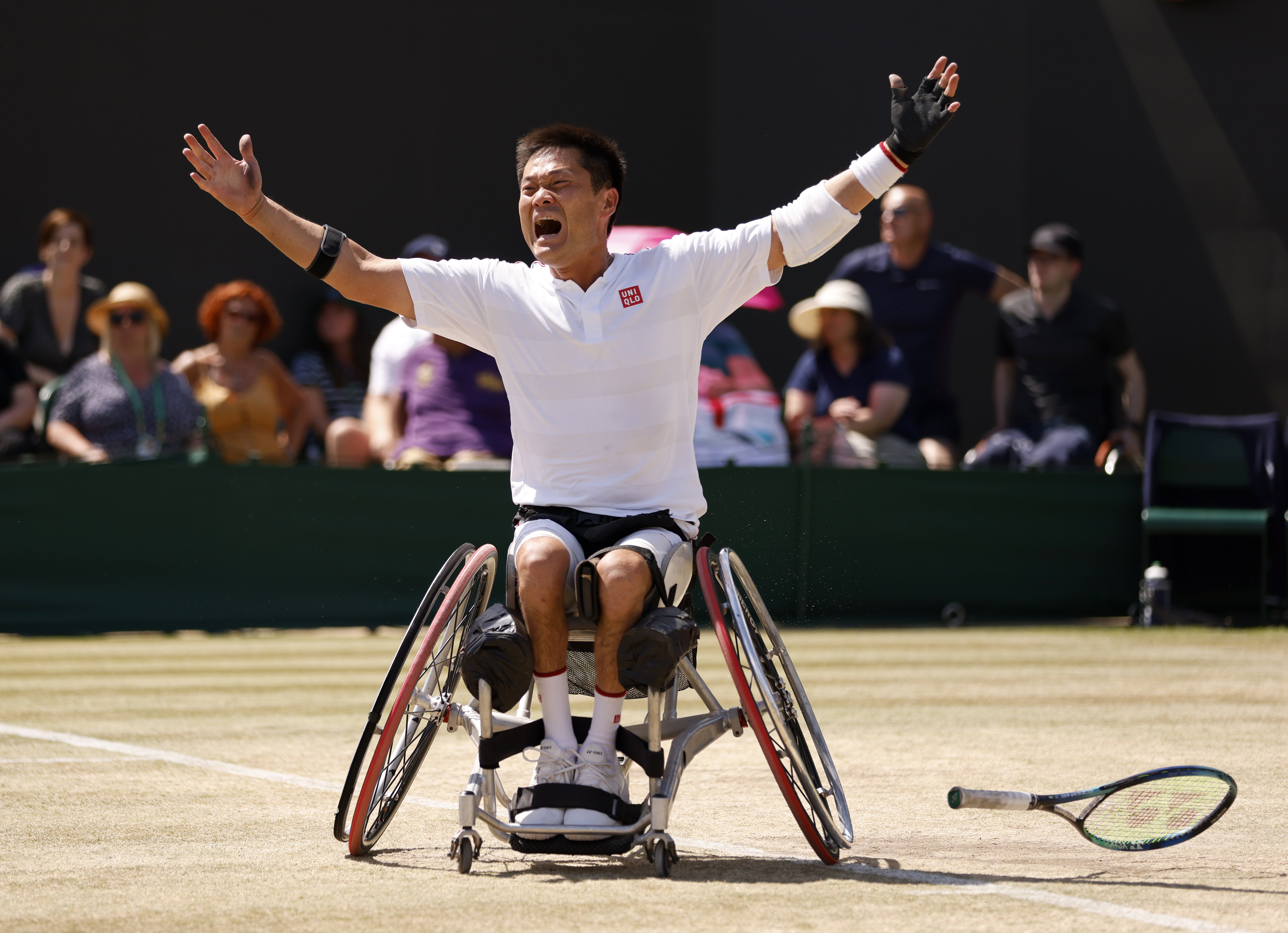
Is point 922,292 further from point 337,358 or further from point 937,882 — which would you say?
point 937,882

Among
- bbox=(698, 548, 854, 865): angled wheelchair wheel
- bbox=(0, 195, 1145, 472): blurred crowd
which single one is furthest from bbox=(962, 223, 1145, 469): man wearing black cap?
bbox=(698, 548, 854, 865): angled wheelchair wheel

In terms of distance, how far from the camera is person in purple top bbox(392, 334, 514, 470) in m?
10.9

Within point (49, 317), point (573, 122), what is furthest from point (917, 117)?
point (573, 122)

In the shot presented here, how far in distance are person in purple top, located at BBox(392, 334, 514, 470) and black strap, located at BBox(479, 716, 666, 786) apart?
22.0ft

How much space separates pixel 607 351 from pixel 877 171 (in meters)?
0.81

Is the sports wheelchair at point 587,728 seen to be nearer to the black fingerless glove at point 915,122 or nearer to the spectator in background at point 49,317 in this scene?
the black fingerless glove at point 915,122

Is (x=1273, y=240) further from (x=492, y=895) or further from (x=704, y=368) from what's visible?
(x=492, y=895)

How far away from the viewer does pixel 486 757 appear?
412cm

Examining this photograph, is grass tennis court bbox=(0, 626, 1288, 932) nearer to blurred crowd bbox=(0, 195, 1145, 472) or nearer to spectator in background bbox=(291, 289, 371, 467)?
blurred crowd bbox=(0, 195, 1145, 472)

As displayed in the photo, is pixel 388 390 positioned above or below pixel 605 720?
above

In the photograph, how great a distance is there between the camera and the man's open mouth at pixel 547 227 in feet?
14.5

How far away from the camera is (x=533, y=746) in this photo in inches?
166

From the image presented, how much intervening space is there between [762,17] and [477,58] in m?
2.68

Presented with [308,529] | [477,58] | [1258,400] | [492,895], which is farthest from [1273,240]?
[492,895]
